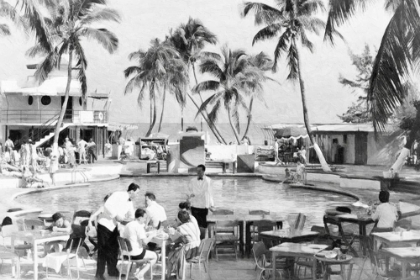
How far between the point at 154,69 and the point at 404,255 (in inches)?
1375

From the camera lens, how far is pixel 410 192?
62.1 ft

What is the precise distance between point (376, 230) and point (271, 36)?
801 inches

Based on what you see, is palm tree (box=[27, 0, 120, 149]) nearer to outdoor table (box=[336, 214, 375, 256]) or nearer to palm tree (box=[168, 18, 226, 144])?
palm tree (box=[168, 18, 226, 144])

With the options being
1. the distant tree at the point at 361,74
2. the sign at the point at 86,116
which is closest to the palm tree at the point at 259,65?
the distant tree at the point at 361,74

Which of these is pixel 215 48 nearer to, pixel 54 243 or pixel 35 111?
pixel 35 111

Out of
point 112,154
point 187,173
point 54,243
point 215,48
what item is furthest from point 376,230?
point 215,48

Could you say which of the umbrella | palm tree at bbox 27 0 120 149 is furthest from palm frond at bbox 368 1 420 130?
the umbrella

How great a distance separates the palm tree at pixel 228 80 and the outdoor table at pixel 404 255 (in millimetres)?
31913

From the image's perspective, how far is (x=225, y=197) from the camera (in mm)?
20297

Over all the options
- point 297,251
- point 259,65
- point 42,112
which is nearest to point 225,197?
point 297,251

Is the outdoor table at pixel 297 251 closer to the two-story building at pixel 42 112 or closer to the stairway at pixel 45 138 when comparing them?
the stairway at pixel 45 138

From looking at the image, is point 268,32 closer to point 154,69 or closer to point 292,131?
point 292,131

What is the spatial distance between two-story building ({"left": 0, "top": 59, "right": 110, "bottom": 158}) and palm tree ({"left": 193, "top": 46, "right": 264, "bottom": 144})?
678 cm

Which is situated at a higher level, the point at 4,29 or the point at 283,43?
the point at 283,43
